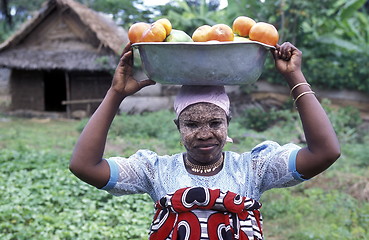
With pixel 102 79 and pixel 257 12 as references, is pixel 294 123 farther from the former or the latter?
pixel 102 79

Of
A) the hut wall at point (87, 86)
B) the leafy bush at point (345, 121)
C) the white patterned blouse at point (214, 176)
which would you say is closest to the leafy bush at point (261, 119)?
the leafy bush at point (345, 121)

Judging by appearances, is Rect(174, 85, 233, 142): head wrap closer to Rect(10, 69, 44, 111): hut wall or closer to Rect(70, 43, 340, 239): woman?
Rect(70, 43, 340, 239): woman

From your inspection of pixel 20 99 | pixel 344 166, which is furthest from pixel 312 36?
pixel 20 99

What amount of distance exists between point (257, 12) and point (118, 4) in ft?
26.4

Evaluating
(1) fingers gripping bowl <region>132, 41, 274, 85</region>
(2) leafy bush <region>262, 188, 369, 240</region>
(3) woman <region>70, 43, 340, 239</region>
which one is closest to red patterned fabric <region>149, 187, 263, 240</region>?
(3) woman <region>70, 43, 340, 239</region>

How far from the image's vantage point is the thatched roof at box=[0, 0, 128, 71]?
13.4 metres

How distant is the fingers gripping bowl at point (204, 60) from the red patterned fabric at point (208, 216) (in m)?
0.44

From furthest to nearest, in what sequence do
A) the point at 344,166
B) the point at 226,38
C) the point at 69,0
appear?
the point at 69,0 → the point at 344,166 → the point at 226,38

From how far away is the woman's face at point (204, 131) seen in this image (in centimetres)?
186

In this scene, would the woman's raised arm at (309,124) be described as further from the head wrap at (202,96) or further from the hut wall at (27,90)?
the hut wall at (27,90)

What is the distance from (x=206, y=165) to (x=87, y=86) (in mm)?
13365

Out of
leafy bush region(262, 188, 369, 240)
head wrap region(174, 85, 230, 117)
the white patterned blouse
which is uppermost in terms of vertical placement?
head wrap region(174, 85, 230, 117)

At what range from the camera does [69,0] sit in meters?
13.9

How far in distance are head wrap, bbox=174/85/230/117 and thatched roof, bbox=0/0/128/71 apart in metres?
11.4
